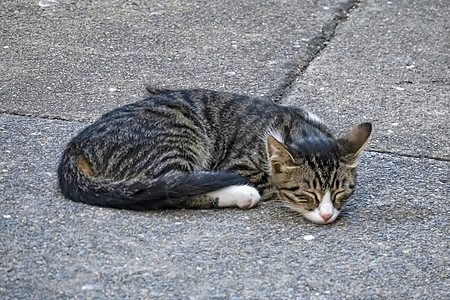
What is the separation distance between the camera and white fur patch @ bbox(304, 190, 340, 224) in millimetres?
4410

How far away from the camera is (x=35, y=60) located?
21.7ft

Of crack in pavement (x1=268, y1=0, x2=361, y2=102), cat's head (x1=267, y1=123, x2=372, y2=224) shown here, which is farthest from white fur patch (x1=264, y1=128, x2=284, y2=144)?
crack in pavement (x1=268, y1=0, x2=361, y2=102)

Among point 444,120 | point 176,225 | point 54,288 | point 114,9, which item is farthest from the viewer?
point 114,9

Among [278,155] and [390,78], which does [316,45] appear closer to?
[390,78]

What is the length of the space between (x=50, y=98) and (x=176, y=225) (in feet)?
7.18

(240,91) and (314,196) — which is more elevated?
(314,196)

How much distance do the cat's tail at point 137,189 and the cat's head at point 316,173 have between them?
381 mm

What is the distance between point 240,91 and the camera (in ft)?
20.2

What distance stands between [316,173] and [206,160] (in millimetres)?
850

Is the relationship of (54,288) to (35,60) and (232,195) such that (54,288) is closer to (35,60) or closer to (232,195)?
(232,195)

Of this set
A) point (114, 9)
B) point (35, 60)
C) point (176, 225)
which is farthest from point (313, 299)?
point (114, 9)

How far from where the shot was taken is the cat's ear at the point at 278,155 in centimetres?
451

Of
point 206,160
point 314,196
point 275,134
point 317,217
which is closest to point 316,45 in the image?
point 275,134

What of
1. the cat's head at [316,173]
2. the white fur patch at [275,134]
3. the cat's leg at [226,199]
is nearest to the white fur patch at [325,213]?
the cat's head at [316,173]
